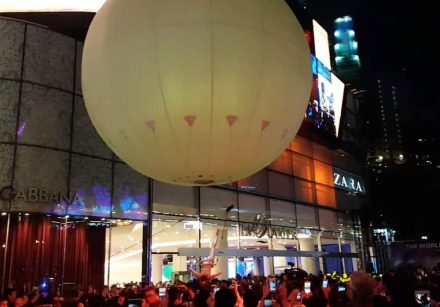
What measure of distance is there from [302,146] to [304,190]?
279 cm

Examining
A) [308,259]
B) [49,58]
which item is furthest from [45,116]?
[308,259]

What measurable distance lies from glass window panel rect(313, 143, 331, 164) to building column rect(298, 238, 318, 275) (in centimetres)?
554

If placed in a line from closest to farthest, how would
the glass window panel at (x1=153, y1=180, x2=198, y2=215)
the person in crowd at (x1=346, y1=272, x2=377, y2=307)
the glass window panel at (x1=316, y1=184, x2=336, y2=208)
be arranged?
1. the person in crowd at (x1=346, y1=272, x2=377, y2=307)
2. the glass window panel at (x1=153, y1=180, x2=198, y2=215)
3. the glass window panel at (x1=316, y1=184, x2=336, y2=208)

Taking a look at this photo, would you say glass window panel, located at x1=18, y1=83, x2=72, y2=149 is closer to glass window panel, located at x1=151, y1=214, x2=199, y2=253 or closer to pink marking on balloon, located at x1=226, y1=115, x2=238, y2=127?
glass window panel, located at x1=151, y1=214, x2=199, y2=253

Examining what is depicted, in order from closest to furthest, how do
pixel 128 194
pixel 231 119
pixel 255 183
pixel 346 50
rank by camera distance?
pixel 231 119 → pixel 128 194 → pixel 255 183 → pixel 346 50

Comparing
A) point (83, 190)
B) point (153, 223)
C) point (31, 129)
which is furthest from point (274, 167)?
point (31, 129)

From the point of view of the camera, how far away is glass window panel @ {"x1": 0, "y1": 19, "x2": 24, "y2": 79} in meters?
14.6

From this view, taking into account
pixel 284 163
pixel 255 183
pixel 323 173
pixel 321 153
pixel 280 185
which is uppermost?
pixel 321 153

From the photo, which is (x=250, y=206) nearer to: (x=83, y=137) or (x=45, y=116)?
(x=83, y=137)

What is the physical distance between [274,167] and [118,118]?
20.9 m

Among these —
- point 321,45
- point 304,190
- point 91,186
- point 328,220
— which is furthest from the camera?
point 321,45

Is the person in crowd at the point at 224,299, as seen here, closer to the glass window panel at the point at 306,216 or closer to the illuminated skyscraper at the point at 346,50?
the glass window panel at the point at 306,216

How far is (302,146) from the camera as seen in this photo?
91.2 ft

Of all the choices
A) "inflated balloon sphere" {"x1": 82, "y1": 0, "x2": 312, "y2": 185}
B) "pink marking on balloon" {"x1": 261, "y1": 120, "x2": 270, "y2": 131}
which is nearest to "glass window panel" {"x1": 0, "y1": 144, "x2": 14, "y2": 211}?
"inflated balloon sphere" {"x1": 82, "y1": 0, "x2": 312, "y2": 185}
